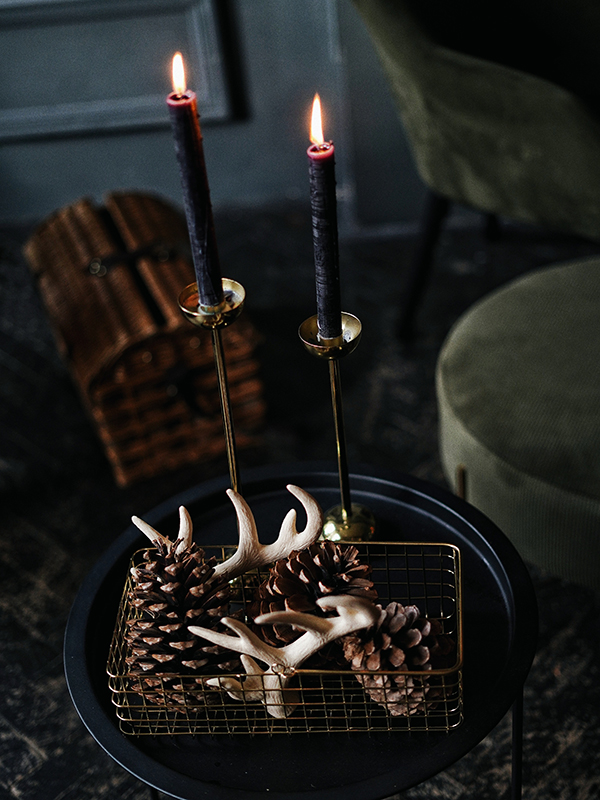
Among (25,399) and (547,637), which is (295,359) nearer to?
(25,399)

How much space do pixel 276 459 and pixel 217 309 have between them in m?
0.90

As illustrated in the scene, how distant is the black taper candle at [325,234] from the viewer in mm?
624

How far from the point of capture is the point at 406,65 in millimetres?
1407

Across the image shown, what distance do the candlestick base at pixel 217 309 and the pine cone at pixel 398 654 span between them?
27 centimetres

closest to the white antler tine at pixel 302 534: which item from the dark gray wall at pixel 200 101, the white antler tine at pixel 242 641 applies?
the white antler tine at pixel 242 641

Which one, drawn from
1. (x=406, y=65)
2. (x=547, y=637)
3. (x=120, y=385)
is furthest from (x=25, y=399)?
(x=547, y=637)

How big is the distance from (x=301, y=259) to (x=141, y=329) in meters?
0.78

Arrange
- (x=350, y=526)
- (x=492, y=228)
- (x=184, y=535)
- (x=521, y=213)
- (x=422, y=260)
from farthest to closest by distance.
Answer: (x=492, y=228) < (x=422, y=260) < (x=521, y=213) < (x=350, y=526) < (x=184, y=535)

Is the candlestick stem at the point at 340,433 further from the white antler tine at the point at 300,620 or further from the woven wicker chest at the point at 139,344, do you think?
the woven wicker chest at the point at 139,344

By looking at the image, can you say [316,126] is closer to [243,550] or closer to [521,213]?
[243,550]

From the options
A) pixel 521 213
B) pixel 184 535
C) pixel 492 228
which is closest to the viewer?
pixel 184 535

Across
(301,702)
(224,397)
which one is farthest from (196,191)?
(301,702)

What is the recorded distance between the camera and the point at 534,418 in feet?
3.69

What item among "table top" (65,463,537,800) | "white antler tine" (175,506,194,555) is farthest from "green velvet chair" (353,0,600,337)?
→ "white antler tine" (175,506,194,555)
